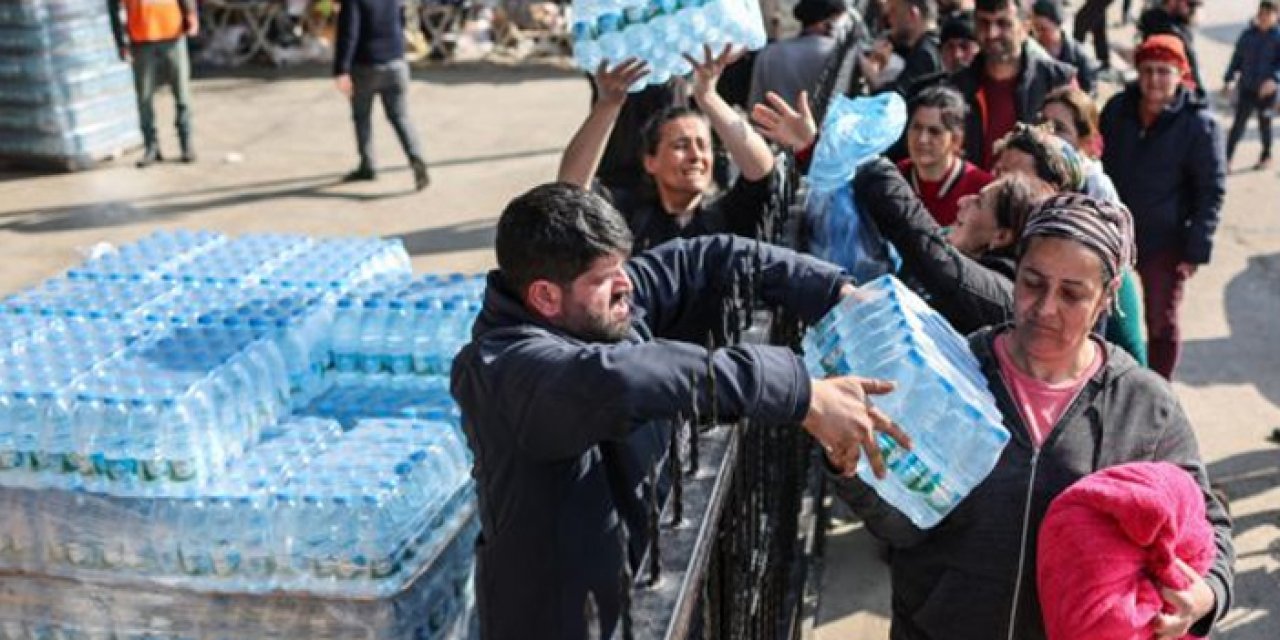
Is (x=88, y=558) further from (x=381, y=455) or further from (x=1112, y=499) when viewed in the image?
(x=1112, y=499)

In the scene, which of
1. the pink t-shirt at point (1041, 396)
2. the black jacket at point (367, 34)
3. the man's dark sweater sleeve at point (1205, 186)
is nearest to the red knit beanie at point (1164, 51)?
the man's dark sweater sleeve at point (1205, 186)

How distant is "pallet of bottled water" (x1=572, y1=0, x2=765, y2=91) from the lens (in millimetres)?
5168

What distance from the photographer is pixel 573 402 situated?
2422mm

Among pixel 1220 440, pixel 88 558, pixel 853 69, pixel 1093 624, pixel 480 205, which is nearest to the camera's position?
pixel 1093 624

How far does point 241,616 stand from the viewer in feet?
13.0

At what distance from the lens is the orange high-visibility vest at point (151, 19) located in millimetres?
11023

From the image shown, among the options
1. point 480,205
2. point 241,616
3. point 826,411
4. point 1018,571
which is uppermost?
point 826,411

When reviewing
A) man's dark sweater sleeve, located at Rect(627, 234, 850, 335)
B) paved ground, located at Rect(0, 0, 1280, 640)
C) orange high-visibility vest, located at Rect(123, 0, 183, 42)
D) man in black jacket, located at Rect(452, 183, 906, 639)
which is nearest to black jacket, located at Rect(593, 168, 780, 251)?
man's dark sweater sleeve, located at Rect(627, 234, 850, 335)

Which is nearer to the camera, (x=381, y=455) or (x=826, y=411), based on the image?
(x=826, y=411)

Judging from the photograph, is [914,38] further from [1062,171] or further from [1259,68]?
[1259,68]

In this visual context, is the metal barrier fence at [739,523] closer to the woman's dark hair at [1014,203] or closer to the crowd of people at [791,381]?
the crowd of people at [791,381]

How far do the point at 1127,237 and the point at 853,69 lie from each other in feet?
18.7

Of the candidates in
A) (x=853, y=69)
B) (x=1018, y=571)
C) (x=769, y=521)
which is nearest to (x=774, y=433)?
(x=769, y=521)

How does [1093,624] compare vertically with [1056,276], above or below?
below
